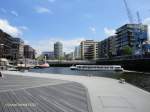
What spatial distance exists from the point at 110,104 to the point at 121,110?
74.2 inches

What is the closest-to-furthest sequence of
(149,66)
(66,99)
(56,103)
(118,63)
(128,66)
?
1. (56,103)
2. (66,99)
3. (149,66)
4. (128,66)
5. (118,63)

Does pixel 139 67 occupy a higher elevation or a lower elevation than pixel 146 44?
lower

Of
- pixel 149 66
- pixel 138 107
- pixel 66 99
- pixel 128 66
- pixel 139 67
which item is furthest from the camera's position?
pixel 128 66

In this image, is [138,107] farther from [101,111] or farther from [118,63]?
[118,63]

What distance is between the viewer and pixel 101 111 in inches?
573

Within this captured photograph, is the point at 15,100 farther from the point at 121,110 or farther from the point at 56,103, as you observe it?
the point at 121,110

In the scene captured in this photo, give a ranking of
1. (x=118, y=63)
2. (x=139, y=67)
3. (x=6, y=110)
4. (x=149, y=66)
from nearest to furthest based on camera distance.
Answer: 1. (x=6, y=110)
2. (x=149, y=66)
3. (x=139, y=67)
4. (x=118, y=63)

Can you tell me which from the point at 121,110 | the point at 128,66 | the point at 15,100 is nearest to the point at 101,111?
the point at 121,110

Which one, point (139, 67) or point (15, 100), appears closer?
point (15, 100)

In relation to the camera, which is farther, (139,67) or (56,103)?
(139,67)

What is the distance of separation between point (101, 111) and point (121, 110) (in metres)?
1.27

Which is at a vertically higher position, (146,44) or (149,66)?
(146,44)

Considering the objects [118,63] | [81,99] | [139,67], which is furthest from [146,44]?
[81,99]

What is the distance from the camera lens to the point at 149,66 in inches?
4988
